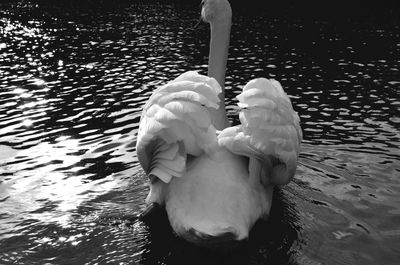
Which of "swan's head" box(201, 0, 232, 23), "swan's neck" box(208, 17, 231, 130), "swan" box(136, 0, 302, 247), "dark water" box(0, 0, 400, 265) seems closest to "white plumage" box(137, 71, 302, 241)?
"swan" box(136, 0, 302, 247)

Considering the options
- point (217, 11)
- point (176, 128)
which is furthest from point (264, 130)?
point (217, 11)

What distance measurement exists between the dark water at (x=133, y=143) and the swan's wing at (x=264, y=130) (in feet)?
4.13

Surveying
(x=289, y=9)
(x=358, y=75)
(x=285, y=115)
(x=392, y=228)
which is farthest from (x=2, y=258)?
(x=289, y=9)

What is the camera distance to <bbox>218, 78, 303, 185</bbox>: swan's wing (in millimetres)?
6566

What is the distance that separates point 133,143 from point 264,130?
561cm

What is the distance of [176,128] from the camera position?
22.1 ft

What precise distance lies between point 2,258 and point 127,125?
6571 millimetres

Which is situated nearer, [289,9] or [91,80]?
[91,80]

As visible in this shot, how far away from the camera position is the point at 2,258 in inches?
266

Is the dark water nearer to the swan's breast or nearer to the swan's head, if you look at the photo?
the swan's breast

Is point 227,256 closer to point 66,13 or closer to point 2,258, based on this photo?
point 2,258

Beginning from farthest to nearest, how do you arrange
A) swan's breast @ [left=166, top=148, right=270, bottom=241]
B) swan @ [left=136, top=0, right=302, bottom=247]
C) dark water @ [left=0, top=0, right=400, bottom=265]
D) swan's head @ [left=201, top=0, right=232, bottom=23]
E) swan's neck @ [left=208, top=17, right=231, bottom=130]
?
swan's head @ [left=201, top=0, right=232, bottom=23] → swan's neck @ [left=208, top=17, right=231, bottom=130] → dark water @ [left=0, top=0, right=400, bottom=265] → swan @ [left=136, top=0, right=302, bottom=247] → swan's breast @ [left=166, top=148, right=270, bottom=241]

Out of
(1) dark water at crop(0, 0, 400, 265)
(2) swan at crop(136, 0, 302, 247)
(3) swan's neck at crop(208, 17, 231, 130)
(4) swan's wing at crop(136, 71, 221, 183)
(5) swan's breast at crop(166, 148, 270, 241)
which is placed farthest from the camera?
(3) swan's neck at crop(208, 17, 231, 130)

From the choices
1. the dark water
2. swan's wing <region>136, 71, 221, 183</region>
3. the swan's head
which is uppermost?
the swan's head
